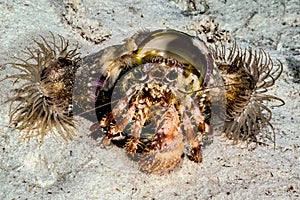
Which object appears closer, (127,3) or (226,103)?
(226,103)

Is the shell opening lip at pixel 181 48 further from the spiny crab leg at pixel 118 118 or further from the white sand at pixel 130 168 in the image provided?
the white sand at pixel 130 168

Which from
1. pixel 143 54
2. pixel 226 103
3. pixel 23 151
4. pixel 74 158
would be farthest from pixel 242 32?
pixel 23 151

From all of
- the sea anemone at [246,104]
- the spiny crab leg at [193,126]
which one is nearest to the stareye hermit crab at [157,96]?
the spiny crab leg at [193,126]

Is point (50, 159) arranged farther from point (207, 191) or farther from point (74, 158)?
point (207, 191)

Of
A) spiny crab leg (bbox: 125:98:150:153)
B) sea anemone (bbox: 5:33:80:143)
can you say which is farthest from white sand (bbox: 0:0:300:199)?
spiny crab leg (bbox: 125:98:150:153)

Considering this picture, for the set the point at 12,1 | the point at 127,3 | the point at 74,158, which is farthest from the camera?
the point at 127,3

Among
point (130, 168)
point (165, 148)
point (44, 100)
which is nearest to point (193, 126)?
point (165, 148)
